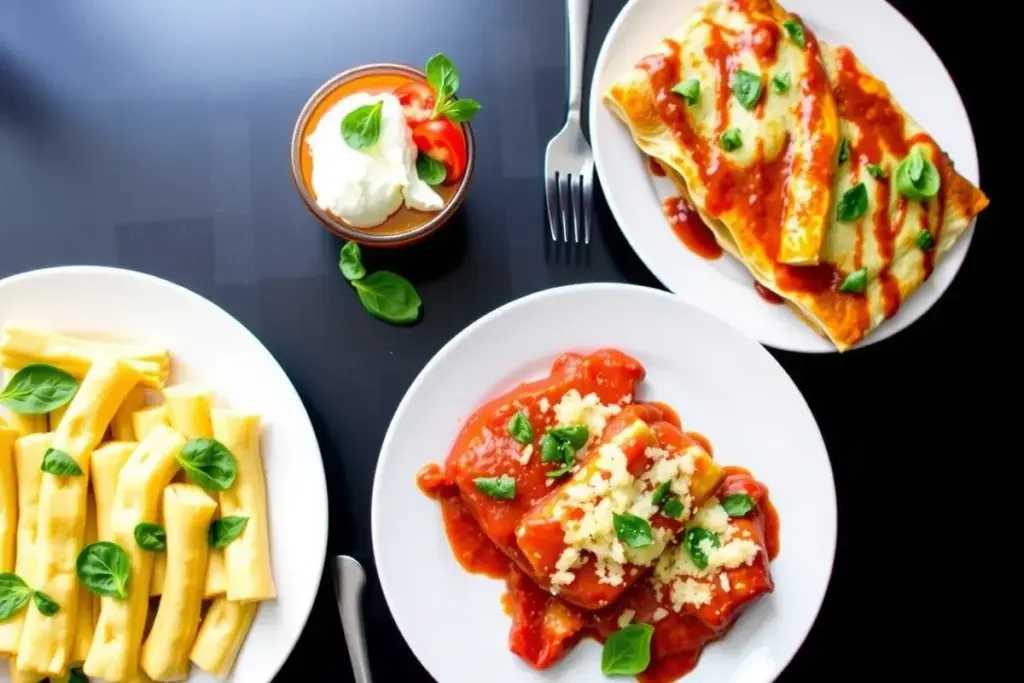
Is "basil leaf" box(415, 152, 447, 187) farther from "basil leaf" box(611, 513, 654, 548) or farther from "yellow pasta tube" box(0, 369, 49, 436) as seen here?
"yellow pasta tube" box(0, 369, 49, 436)

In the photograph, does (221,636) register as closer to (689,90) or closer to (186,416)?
(186,416)

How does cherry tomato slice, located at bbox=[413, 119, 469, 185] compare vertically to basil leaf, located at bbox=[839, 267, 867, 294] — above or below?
above

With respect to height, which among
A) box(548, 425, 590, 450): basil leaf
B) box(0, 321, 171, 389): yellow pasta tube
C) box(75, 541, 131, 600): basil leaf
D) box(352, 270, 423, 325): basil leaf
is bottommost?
box(75, 541, 131, 600): basil leaf

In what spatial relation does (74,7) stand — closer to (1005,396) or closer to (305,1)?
(305,1)

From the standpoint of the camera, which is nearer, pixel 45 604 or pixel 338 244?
pixel 45 604

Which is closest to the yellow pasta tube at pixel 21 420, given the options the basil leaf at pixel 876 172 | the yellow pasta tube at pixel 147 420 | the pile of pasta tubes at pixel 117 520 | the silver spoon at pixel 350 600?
the pile of pasta tubes at pixel 117 520

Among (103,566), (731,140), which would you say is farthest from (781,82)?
(103,566)

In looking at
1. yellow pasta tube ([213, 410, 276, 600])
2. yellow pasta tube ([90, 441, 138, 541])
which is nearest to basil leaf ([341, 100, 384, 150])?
yellow pasta tube ([213, 410, 276, 600])

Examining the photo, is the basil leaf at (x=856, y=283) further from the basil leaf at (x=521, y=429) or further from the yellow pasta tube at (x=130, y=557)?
the yellow pasta tube at (x=130, y=557)
